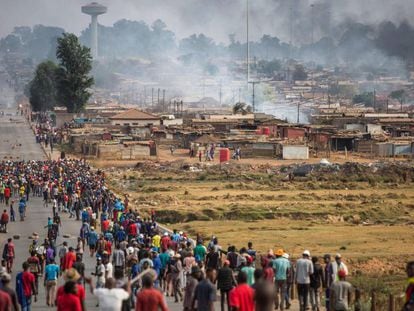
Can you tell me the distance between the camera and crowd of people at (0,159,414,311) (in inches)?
507

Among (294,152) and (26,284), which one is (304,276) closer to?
(26,284)

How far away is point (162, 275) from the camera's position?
20.1 meters

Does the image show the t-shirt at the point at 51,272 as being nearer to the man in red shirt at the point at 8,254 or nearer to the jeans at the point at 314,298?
the man in red shirt at the point at 8,254

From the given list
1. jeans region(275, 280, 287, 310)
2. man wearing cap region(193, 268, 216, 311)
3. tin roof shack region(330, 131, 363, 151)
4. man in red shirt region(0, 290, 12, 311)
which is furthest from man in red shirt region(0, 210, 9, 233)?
tin roof shack region(330, 131, 363, 151)

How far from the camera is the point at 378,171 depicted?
56062 mm

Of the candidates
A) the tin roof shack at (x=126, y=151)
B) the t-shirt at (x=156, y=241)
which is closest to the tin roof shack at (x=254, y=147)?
the tin roof shack at (x=126, y=151)

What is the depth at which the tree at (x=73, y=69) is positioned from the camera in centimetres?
9462

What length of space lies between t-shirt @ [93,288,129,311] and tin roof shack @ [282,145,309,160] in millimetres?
53871

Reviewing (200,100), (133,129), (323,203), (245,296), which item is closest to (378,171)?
(323,203)

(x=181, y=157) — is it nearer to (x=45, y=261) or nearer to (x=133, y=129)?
(x=133, y=129)

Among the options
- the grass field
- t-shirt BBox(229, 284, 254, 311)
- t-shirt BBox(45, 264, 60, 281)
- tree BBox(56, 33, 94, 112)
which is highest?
tree BBox(56, 33, 94, 112)

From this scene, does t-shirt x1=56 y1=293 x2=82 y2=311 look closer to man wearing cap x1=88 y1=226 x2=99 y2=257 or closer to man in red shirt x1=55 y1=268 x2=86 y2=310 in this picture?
man in red shirt x1=55 y1=268 x2=86 y2=310

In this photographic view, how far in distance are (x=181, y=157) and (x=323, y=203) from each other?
84.1 ft

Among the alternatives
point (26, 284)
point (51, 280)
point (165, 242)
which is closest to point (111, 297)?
point (26, 284)
